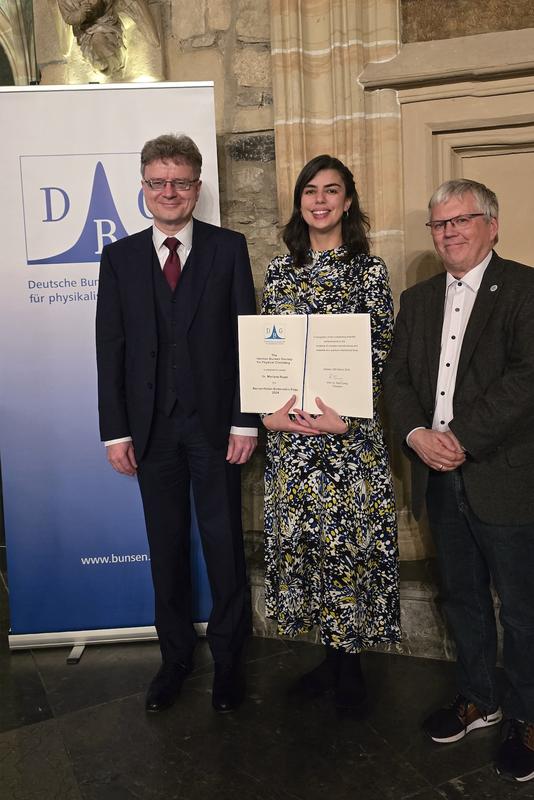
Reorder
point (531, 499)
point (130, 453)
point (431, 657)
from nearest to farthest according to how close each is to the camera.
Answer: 1. point (531, 499)
2. point (130, 453)
3. point (431, 657)

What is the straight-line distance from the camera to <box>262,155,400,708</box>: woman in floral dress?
240 centimetres

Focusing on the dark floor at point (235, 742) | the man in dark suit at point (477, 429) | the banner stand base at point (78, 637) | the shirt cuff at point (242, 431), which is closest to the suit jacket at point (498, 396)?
the man in dark suit at point (477, 429)

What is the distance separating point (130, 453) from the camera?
9.03 feet

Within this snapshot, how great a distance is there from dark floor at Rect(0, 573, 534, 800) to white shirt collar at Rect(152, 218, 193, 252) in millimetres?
1753

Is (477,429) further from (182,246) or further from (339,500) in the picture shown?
(182,246)

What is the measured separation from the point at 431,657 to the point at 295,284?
5.67ft

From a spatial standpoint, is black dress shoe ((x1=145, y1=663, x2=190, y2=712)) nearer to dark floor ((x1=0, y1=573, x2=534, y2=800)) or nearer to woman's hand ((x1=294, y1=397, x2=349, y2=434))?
dark floor ((x1=0, y1=573, x2=534, y2=800))

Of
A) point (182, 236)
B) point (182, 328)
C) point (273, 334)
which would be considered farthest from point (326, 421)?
point (182, 236)

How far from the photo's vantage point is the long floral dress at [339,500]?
7.93 feet

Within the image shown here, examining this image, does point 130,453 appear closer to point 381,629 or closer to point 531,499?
point 381,629

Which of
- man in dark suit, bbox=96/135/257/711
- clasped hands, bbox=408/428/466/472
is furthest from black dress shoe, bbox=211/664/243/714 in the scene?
clasped hands, bbox=408/428/466/472

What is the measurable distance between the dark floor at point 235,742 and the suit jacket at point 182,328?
3.34 feet

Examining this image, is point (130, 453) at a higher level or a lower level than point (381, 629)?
higher

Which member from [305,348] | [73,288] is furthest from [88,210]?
[305,348]
